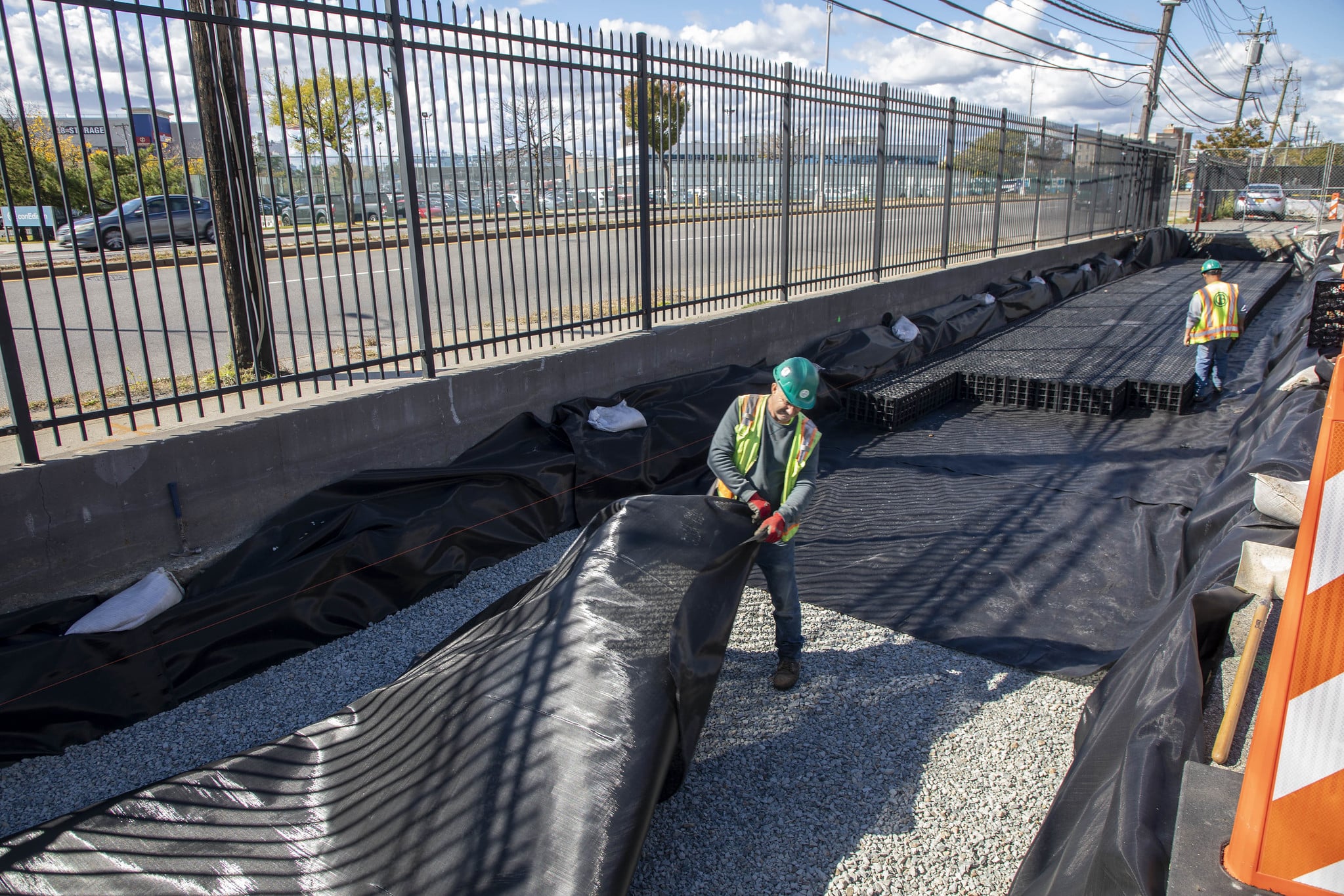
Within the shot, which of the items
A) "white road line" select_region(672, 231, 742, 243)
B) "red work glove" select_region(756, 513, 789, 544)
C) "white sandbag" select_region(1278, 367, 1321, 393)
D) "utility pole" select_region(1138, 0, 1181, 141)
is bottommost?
"red work glove" select_region(756, 513, 789, 544)

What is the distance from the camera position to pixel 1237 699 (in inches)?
108

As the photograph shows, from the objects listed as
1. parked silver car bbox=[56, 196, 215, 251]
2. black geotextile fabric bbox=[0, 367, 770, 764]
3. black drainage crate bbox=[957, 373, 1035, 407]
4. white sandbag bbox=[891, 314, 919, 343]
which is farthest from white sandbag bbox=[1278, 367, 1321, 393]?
parked silver car bbox=[56, 196, 215, 251]

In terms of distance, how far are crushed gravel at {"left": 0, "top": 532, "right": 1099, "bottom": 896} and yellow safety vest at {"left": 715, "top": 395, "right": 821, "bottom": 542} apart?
0.86 m

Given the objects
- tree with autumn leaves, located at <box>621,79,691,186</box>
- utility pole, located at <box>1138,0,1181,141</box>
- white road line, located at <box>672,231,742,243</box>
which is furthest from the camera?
utility pole, located at <box>1138,0,1181,141</box>

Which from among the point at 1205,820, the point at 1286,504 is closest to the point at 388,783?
the point at 1205,820

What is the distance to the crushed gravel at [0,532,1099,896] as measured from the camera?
115 inches

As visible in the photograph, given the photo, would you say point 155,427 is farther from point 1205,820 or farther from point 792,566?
point 1205,820

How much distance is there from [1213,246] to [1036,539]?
2247cm

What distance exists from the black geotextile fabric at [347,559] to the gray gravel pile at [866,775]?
76.1 inches

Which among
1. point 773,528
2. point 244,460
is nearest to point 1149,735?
point 773,528

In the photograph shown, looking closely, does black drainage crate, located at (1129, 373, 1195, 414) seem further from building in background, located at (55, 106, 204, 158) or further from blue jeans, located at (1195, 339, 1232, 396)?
building in background, located at (55, 106, 204, 158)

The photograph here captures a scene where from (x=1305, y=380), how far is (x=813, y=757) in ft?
17.8

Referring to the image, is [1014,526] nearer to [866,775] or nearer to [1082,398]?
[866,775]

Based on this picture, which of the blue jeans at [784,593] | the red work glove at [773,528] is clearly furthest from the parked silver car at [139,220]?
the blue jeans at [784,593]
